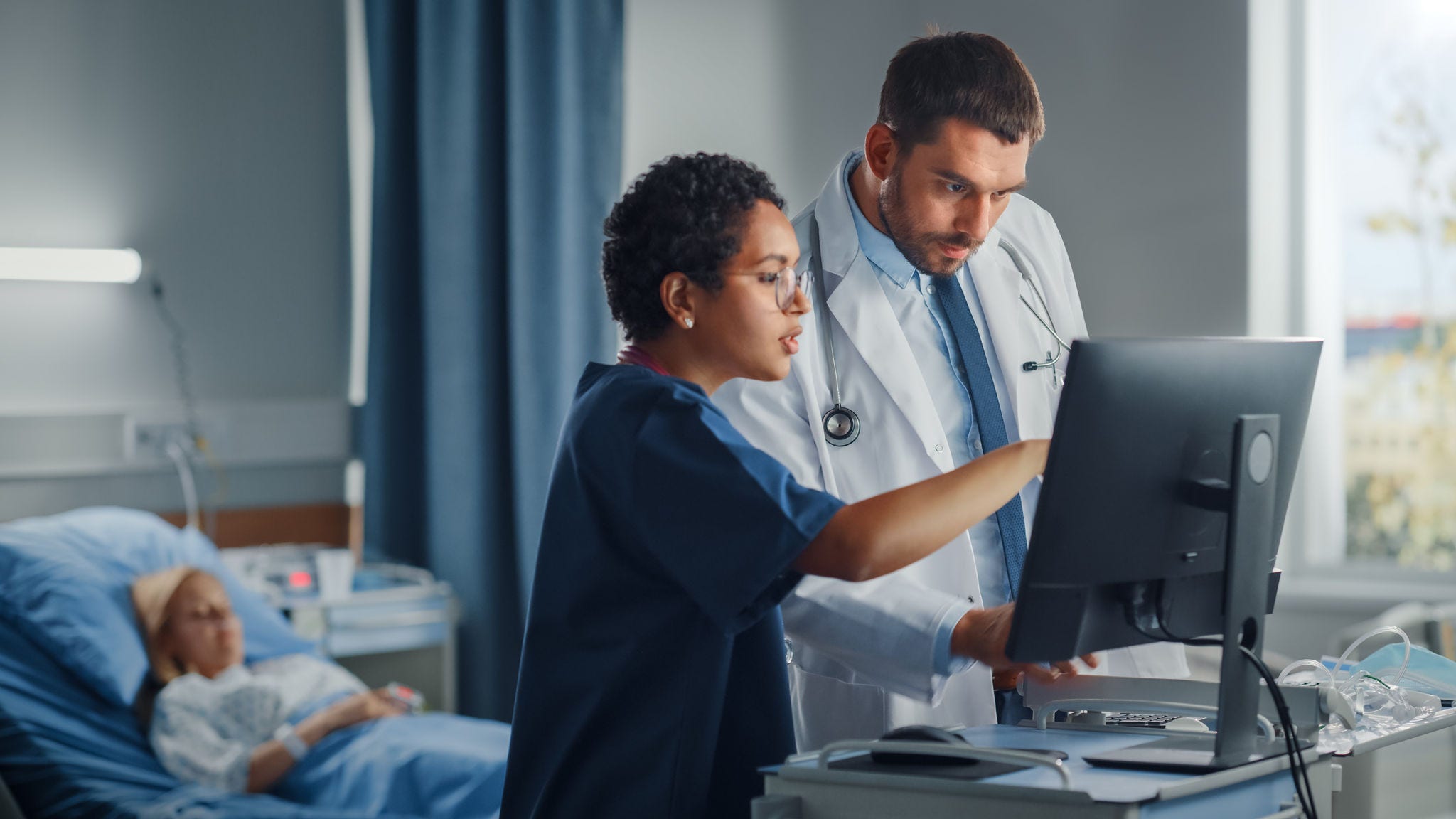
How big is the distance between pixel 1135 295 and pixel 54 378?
Result: 2.50 meters

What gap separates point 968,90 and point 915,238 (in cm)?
18

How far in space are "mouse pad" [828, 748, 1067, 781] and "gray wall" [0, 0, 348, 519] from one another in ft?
8.89

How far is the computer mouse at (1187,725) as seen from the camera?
1.18 metres

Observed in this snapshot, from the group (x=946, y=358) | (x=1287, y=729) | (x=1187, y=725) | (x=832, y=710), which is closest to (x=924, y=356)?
(x=946, y=358)

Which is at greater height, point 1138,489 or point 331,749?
point 1138,489

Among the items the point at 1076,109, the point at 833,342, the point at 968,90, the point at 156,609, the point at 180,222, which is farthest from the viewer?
the point at 180,222

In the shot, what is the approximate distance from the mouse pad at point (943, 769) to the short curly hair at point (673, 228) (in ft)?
1.44

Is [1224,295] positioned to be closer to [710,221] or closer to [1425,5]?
[1425,5]

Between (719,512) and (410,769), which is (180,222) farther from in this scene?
(719,512)

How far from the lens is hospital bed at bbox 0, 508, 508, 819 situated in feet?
7.38

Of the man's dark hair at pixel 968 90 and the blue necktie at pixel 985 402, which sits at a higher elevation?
the man's dark hair at pixel 968 90

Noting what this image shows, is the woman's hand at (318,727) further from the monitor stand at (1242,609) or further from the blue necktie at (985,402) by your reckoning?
the monitor stand at (1242,609)

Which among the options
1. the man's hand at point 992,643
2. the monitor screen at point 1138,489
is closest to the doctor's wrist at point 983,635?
the man's hand at point 992,643

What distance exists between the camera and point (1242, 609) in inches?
42.0
